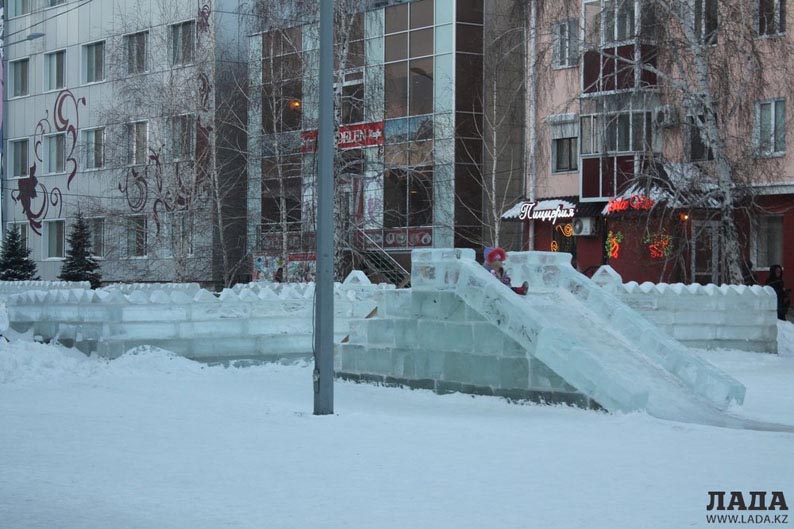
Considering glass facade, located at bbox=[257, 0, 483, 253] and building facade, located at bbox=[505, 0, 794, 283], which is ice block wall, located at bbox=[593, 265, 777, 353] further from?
glass facade, located at bbox=[257, 0, 483, 253]

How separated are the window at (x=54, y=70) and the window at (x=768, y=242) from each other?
34070mm

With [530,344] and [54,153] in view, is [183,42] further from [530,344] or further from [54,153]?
[530,344]

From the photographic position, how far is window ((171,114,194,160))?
131ft

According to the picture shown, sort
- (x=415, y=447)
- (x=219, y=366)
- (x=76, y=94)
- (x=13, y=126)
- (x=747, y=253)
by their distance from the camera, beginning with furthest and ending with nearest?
(x=13, y=126)
(x=76, y=94)
(x=747, y=253)
(x=219, y=366)
(x=415, y=447)

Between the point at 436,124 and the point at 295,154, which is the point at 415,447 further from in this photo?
the point at 436,124

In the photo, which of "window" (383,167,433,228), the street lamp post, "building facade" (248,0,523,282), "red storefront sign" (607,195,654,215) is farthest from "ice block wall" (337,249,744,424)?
"window" (383,167,433,228)

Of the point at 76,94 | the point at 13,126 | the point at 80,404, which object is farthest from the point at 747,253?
the point at 13,126

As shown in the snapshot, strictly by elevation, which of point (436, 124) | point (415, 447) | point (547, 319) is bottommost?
point (415, 447)

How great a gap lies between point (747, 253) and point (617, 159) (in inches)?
186

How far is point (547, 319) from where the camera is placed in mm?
14734

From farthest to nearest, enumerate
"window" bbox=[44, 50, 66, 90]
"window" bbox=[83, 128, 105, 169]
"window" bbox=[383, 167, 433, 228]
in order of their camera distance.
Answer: "window" bbox=[44, 50, 66, 90], "window" bbox=[83, 128, 105, 169], "window" bbox=[383, 167, 433, 228]

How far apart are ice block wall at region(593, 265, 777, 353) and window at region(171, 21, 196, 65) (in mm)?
24485

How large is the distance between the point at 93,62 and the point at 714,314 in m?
37.7

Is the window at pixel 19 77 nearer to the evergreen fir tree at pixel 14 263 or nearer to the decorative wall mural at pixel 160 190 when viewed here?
the evergreen fir tree at pixel 14 263
